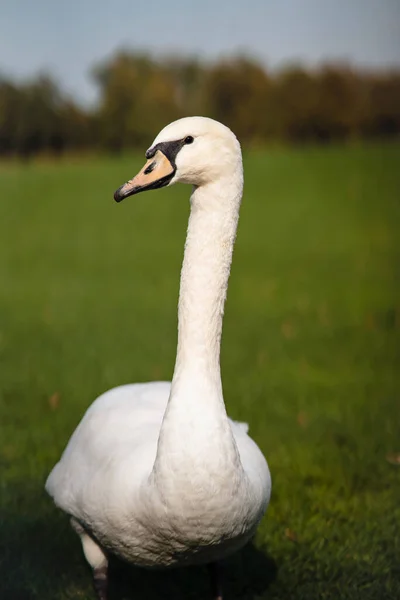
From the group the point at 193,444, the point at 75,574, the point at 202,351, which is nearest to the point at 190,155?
the point at 202,351

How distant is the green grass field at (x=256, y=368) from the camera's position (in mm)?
3953

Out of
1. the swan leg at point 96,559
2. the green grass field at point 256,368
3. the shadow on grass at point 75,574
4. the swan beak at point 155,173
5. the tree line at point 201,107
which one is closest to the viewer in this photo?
the swan beak at point 155,173

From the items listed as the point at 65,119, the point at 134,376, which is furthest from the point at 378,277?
the point at 65,119

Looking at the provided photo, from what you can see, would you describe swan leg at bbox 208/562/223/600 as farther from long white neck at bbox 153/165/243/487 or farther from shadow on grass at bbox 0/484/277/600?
long white neck at bbox 153/165/243/487

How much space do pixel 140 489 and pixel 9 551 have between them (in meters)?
1.49

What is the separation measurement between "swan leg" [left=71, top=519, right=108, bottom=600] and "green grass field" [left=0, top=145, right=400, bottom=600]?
1.17 ft

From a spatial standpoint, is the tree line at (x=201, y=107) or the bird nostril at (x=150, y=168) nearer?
the bird nostril at (x=150, y=168)

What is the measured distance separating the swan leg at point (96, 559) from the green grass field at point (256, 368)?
358 millimetres

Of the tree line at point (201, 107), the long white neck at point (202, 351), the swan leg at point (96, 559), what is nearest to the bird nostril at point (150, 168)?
the long white neck at point (202, 351)

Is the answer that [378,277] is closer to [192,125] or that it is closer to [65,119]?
[192,125]

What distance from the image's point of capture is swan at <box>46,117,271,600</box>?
2.67 meters

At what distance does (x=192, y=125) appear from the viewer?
2.69 m

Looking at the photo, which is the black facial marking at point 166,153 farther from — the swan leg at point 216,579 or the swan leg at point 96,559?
the swan leg at point 216,579

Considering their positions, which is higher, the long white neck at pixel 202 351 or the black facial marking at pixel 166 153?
the black facial marking at pixel 166 153
